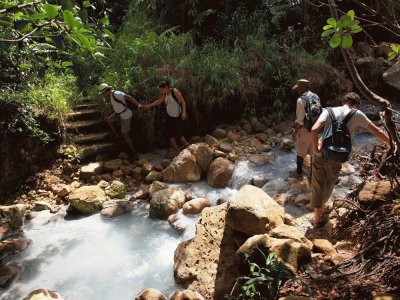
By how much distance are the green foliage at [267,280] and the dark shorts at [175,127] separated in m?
4.39

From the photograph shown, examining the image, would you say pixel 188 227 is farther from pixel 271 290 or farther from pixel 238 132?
pixel 238 132

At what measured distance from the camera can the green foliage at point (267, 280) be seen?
280cm

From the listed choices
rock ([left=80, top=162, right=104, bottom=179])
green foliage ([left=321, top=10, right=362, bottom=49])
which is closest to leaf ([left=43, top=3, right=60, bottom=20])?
green foliage ([left=321, top=10, right=362, bottom=49])

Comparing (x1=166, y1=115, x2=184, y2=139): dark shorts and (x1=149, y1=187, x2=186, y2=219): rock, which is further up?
(x1=166, y1=115, x2=184, y2=139): dark shorts

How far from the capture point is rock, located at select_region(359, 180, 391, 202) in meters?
3.62

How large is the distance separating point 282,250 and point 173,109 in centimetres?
431

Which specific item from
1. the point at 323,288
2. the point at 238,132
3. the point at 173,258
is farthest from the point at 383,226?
the point at 238,132

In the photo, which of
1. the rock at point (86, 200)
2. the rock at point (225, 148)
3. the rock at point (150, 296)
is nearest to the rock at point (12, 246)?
the rock at point (86, 200)

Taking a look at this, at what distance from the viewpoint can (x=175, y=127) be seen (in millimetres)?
7133

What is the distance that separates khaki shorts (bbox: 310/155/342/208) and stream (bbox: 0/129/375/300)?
0.99 m

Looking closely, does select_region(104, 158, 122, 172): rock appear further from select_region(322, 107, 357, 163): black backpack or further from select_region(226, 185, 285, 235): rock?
select_region(322, 107, 357, 163): black backpack

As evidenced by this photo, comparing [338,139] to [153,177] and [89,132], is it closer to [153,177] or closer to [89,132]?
[153,177]

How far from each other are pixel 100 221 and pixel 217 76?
4257 millimetres

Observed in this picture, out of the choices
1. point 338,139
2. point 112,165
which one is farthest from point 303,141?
point 112,165
